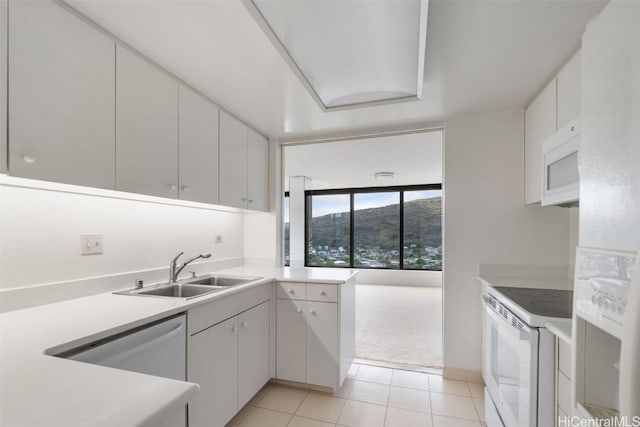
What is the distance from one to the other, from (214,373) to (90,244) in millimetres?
1004

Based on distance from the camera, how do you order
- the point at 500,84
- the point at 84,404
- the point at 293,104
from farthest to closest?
the point at 293,104 → the point at 500,84 → the point at 84,404

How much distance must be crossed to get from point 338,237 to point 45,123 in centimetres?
609

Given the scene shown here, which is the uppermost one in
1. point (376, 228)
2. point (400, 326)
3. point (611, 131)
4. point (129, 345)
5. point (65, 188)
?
point (611, 131)

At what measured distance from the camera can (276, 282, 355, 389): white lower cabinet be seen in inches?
84.2

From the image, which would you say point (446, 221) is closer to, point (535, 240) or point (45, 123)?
point (535, 240)

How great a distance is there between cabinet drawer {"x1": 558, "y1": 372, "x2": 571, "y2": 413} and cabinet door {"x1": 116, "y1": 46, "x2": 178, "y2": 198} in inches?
84.5

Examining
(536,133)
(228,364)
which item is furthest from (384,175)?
(228,364)

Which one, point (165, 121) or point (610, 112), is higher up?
point (165, 121)

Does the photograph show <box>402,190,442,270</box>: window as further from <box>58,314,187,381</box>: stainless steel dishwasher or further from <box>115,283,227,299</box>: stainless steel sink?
<box>58,314,187,381</box>: stainless steel dishwasher

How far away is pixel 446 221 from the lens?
2447 millimetres

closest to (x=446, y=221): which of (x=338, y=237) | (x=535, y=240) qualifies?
(x=535, y=240)

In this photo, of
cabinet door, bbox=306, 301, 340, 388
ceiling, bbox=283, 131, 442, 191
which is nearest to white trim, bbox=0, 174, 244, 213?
cabinet door, bbox=306, 301, 340, 388

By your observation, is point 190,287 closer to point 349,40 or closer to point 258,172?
point 258,172

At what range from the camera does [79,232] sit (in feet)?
5.02
